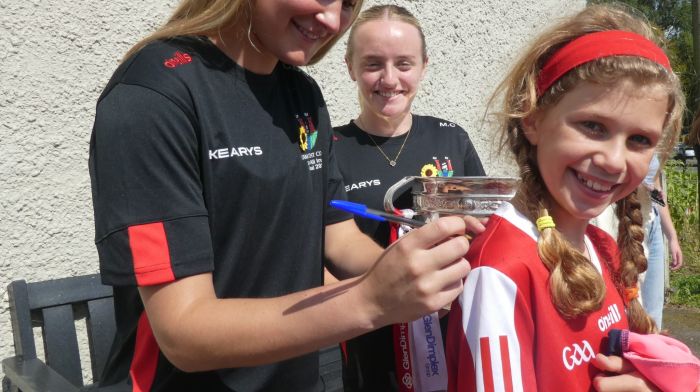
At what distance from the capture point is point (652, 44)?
159cm

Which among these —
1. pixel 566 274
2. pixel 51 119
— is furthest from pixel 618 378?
pixel 51 119

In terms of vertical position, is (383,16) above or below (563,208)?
above

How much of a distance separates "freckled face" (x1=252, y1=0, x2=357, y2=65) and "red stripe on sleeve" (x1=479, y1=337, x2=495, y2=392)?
29.2 inches

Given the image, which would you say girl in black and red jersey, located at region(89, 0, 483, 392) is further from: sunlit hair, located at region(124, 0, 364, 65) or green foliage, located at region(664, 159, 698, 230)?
green foliage, located at region(664, 159, 698, 230)

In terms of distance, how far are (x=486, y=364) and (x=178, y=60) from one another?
2.99ft

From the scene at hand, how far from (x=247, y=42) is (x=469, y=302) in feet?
2.56

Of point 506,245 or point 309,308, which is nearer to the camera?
point 309,308

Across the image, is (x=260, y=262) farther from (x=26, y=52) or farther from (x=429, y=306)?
(x=26, y=52)

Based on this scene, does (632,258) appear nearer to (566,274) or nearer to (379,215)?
(566,274)

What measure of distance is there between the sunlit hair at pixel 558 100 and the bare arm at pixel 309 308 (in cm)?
53

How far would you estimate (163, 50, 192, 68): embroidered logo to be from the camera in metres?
1.28

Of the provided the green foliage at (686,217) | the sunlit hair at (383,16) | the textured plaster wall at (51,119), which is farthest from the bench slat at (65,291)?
the green foliage at (686,217)

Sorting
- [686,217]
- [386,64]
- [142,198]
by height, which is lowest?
[686,217]

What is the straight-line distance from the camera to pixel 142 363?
53.8 inches
